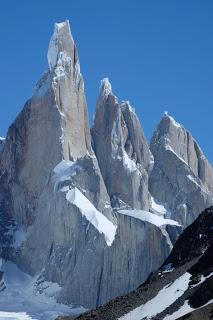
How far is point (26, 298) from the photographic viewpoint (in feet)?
483

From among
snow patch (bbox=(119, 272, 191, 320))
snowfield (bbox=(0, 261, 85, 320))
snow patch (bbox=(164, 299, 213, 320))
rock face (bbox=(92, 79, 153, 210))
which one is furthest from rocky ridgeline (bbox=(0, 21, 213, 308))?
snow patch (bbox=(164, 299, 213, 320))

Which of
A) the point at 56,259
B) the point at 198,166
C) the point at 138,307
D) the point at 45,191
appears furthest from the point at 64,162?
the point at 138,307

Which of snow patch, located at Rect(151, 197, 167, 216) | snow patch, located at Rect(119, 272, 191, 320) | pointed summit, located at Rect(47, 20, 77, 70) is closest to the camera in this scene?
snow patch, located at Rect(119, 272, 191, 320)

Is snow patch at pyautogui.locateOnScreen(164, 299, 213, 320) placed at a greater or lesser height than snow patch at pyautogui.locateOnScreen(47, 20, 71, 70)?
lesser

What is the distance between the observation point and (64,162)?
16038cm

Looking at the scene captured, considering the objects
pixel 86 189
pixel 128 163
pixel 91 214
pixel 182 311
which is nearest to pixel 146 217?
pixel 91 214

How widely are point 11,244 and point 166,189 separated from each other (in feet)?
87.9

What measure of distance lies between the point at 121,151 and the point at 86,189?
46.8ft

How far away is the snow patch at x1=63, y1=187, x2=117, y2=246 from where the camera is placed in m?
151

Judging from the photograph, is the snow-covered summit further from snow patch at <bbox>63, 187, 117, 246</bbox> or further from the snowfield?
the snowfield

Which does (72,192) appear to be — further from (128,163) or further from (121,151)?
(121,151)

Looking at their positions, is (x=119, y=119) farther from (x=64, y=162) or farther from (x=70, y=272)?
(x=70, y=272)

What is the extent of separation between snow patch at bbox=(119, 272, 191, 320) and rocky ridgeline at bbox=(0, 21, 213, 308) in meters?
74.6

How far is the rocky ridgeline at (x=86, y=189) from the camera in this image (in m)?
142
